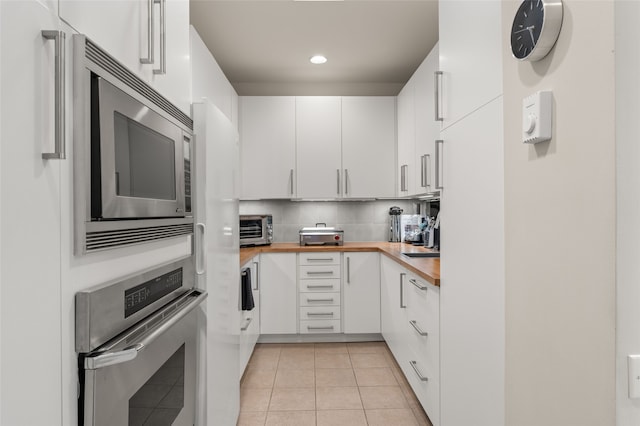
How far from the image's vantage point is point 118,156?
0.84 m

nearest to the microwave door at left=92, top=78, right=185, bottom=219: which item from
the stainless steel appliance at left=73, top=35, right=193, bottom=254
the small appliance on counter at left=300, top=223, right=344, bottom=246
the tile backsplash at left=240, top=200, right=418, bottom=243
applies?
the stainless steel appliance at left=73, top=35, right=193, bottom=254

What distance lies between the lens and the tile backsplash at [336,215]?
4023mm

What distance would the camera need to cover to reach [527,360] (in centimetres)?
107

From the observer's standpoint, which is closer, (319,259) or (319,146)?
(319,259)

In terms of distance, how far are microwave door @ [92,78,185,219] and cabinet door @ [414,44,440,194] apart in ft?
6.08

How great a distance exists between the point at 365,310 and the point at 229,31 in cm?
259

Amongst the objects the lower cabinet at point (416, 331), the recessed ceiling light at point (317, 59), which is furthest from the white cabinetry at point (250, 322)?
the recessed ceiling light at point (317, 59)

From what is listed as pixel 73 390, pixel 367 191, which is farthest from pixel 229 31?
pixel 73 390

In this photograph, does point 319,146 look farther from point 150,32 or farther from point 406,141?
point 150,32

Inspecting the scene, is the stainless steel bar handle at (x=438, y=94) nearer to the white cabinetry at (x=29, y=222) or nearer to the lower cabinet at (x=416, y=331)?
the lower cabinet at (x=416, y=331)

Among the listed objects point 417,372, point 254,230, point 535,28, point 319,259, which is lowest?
point 417,372

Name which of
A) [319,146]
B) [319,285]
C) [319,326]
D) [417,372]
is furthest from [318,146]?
[417,372]

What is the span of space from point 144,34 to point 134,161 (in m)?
0.40

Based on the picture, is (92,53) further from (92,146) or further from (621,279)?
(621,279)
